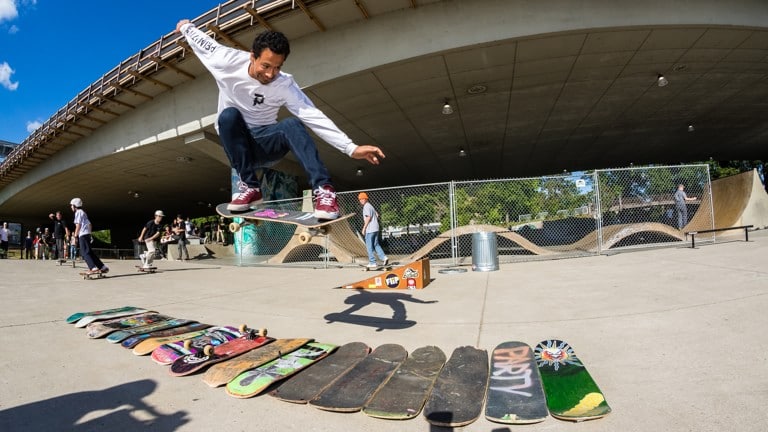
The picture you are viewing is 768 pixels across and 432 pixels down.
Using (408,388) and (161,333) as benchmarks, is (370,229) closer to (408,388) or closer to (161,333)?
(161,333)

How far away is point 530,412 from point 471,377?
0.56 m

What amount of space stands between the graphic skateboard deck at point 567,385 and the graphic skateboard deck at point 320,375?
4.91ft

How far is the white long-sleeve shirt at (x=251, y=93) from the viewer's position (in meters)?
3.58

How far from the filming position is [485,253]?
28.4ft

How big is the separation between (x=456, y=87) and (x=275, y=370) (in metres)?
11.4

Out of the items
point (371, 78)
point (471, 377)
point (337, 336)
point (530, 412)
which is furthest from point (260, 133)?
point (371, 78)

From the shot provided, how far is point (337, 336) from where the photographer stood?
409 centimetres

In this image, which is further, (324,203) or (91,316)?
(91,316)

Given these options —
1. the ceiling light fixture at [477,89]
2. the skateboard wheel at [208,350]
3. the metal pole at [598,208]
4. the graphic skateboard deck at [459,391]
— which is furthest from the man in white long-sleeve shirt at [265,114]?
the ceiling light fixture at [477,89]

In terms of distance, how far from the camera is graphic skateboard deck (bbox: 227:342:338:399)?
2662 mm

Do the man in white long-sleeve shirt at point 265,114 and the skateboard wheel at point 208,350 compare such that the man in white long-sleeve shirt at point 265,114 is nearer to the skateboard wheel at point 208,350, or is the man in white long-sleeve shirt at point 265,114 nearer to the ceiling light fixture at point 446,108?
the skateboard wheel at point 208,350

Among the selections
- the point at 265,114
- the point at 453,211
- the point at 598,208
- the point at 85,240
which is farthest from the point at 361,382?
the point at 85,240

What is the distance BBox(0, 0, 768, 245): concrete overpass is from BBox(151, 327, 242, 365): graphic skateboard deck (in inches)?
333

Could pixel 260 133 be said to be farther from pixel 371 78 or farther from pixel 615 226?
pixel 615 226
